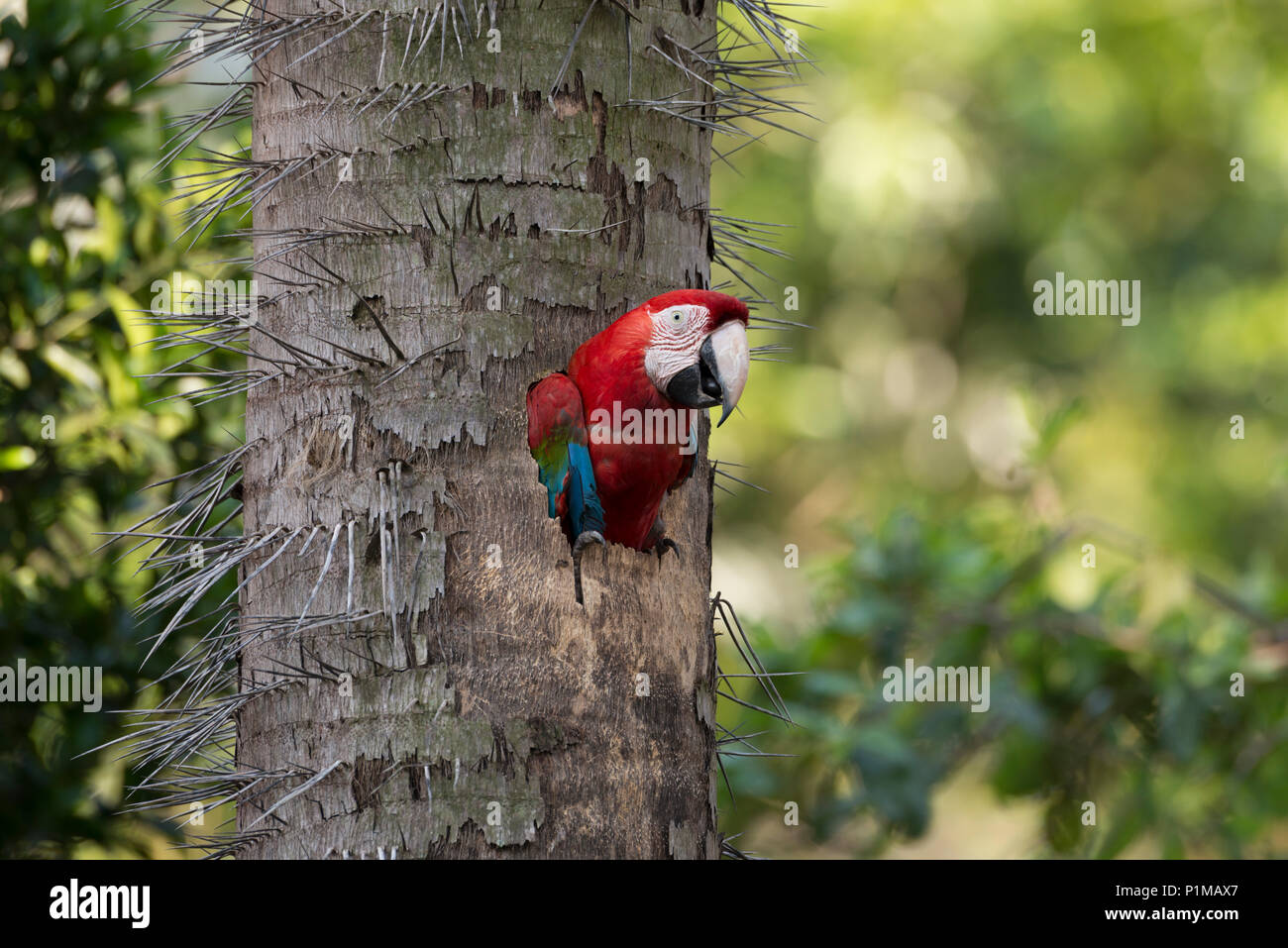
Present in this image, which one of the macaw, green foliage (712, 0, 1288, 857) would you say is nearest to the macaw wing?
the macaw

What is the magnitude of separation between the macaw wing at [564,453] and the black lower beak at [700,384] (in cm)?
25

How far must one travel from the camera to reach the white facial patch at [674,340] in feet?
8.82

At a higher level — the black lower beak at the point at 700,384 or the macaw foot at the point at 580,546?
the black lower beak at the point at 700,384

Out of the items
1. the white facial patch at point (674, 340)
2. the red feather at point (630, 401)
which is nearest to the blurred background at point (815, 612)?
the red feather at point (630, 401)

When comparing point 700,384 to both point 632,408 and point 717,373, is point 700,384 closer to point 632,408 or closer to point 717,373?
point 717,373

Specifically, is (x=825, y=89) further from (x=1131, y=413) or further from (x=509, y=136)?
(x=509, y=136)

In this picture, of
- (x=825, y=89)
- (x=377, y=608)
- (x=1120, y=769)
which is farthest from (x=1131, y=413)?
(x=377, y=608)

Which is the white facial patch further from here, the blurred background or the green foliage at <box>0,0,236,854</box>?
the green foliage at <box>0,0,236,854</box>

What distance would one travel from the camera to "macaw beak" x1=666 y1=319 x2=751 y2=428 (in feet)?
9.03

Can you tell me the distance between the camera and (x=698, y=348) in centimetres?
274

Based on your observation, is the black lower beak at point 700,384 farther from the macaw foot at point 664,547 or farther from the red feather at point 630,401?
the macaw foot at point 664,547

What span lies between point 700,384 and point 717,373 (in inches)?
2.0

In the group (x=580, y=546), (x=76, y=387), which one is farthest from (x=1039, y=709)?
(x=76, y=387)

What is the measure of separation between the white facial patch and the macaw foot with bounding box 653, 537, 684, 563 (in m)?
0.38
